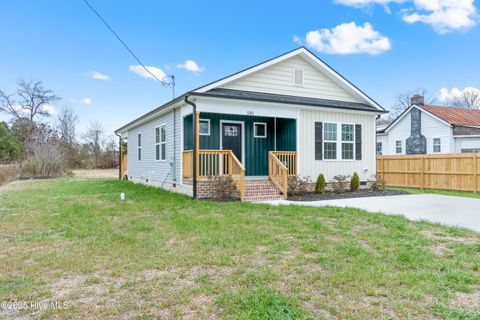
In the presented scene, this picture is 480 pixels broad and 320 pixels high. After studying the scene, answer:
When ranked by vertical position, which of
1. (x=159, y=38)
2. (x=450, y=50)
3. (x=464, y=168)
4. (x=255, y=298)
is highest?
(x=450, y=50)

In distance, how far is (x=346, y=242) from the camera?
498 centimetres

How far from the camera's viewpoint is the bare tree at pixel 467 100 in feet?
134

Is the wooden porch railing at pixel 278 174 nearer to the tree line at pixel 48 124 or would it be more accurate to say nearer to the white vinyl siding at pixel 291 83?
the white vinyl siding at pixel 291 83

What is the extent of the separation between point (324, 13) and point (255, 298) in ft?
50.8

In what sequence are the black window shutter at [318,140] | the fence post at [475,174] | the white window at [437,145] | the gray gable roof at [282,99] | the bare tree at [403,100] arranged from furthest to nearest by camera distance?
the bare tree at [403,100] → the white window at [437,145] → the fence post at [475,174] → the black window shutter at [318,140] → the gray gable roof at [282,99]

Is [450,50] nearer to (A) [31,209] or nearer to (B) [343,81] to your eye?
(B) [343,81]

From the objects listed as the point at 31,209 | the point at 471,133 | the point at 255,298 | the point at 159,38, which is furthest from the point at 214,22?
the point at 471,133

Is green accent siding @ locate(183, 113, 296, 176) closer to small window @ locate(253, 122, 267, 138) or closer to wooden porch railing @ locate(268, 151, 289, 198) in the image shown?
small window @ locate(253, 122, 267, 138)

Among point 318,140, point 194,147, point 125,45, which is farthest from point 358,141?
point 125,45

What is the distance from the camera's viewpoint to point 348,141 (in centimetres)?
1240

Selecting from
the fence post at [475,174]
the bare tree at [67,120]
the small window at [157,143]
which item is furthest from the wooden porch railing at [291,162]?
the bare tree at [67,120]

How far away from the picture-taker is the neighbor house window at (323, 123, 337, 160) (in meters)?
11.9

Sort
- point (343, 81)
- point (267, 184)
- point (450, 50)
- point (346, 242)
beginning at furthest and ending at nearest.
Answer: point (450, 50)
point (343, 81)
point (267, 184)
point (346, 242)

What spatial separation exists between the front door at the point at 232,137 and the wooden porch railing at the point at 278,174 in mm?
1698
